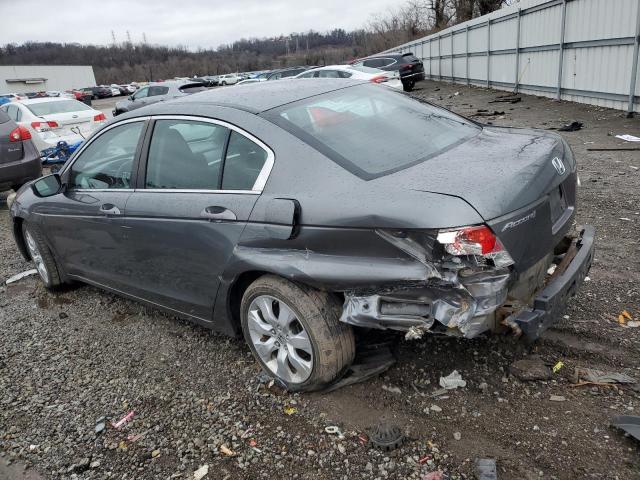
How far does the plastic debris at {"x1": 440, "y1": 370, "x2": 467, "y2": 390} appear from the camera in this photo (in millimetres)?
2916

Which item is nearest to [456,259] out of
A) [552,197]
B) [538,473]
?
[552,197]

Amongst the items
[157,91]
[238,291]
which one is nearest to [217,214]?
[238,291]

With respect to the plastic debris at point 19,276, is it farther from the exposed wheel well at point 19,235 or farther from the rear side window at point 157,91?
the rear side window at point 157,91

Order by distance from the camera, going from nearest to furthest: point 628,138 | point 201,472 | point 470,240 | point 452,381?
point 470,240
point 201,472
point 452,381
point 628,138

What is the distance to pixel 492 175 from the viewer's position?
2.53 meters

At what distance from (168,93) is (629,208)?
15270 mm

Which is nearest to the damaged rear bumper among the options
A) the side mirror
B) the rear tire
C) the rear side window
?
the side mirror

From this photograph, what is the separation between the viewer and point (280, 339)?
2963mm

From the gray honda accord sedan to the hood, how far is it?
1 cm

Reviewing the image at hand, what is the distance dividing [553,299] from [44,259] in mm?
4260

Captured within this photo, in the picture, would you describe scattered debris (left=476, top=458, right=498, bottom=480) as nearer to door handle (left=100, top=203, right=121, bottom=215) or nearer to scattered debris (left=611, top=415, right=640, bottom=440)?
scattered debris (left=611, top=415, right=640, bottom=440)

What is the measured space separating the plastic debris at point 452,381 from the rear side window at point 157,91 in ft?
54.8

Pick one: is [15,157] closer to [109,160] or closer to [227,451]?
[109,160]

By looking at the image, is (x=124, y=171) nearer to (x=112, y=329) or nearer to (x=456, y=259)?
(x=112, y=329)
